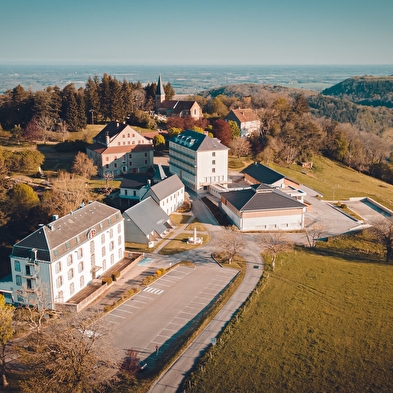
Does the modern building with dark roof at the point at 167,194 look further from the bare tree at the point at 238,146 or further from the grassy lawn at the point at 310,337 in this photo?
the bare tree at the point at 238,146

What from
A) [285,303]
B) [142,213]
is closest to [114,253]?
[142,213]

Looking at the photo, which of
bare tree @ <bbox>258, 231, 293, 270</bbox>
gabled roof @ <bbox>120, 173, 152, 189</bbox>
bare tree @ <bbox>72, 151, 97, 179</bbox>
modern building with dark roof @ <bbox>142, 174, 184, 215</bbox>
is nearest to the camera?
bare tree @ <bbox>258, 231, 293, 270</bbox>

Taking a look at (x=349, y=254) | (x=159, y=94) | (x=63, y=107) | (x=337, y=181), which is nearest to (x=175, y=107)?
(x=159, y=94)

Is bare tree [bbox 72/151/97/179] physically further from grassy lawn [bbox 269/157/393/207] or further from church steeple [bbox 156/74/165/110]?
church steeple [bbox 156/74/165/110]

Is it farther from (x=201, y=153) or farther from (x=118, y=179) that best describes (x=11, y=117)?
(x=201, y=153)

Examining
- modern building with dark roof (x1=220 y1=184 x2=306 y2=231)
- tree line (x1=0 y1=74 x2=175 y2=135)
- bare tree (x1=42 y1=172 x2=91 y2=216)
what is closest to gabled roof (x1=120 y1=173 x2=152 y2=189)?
bare tree (x1=42 y1=172 x2=91 y2=216)

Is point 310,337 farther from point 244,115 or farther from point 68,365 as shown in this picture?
point 244,115
